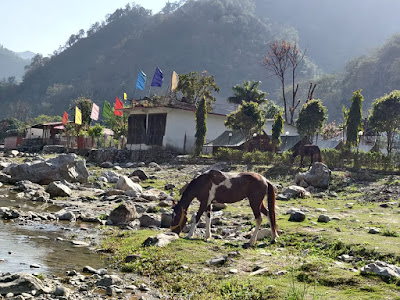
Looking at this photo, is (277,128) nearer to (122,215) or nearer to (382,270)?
(122,215)

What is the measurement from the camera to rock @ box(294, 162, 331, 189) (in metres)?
25.1

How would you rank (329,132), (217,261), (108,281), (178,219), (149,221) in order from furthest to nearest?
(329,132), (149,221), (178,219), (217,261), (108,281)

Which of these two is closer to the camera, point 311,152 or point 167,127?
point 311,152

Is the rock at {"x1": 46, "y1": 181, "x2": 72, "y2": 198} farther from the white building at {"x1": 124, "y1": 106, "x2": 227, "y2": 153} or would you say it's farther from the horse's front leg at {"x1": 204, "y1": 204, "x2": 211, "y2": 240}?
the white building at {"x1": 124, "y1": 106, "x2": 227, "y2": 153}

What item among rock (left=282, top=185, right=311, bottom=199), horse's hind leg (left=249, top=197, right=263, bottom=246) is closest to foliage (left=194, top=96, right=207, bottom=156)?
rock (left=282, top=185, right=311, bottom=199)

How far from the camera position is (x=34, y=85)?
172m

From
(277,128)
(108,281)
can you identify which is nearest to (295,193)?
(108,281)

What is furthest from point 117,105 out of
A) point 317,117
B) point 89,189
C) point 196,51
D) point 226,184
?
point 196,51

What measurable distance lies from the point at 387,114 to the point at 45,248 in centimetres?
2752

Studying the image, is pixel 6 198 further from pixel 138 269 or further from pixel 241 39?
pixel 241 39

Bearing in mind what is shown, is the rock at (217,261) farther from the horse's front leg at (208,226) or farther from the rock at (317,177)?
the rock at (317,177)

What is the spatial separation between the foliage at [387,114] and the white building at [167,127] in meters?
19.9

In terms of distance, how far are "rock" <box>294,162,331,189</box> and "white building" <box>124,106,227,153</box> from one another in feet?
75.2

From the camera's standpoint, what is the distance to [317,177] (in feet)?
82.6
